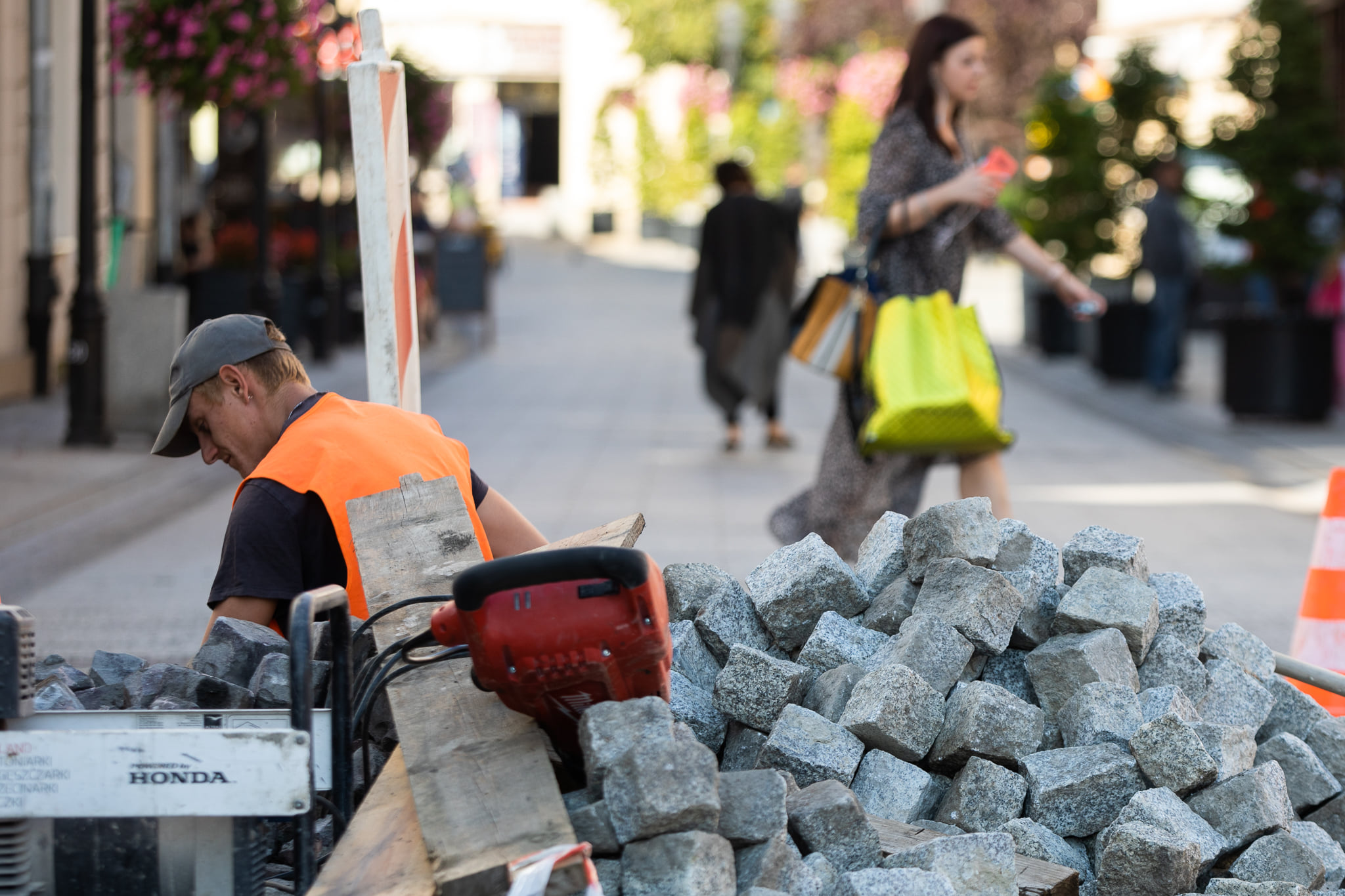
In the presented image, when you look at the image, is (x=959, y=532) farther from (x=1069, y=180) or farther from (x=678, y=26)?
(x=678, y=26)

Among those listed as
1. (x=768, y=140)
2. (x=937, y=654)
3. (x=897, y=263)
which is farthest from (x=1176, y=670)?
(x=768, y=140)

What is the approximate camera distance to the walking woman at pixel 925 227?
537 centimetres

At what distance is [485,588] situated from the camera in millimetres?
2572

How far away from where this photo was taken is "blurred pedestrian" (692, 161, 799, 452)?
11.2m

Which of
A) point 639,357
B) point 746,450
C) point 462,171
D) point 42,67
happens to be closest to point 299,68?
point 42,67

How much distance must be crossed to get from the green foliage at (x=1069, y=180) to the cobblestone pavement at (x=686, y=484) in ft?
4.76

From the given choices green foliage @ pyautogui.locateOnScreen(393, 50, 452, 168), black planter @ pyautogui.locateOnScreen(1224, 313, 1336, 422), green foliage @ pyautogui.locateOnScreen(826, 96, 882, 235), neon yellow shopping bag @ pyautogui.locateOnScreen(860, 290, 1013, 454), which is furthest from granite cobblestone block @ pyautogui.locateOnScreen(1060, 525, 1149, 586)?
green foliage @ pyautogui.locateOnScreen(826, 96, 882, 235)

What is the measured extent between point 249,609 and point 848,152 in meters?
29.3

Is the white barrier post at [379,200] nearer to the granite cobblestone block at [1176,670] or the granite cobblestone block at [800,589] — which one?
the granite cobblestone block at [800,589]

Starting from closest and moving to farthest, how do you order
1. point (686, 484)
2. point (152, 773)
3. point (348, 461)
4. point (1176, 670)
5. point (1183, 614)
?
point (152, 773), point (348, 461), point (1176, 670), point (1183, 614), point (686, 484)

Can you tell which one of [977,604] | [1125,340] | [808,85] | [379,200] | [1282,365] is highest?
[808,85]

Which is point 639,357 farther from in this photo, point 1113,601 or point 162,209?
point 1113,601

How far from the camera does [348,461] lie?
10.9 feet

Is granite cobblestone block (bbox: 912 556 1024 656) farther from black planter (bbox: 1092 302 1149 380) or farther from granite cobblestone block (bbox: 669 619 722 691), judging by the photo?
black planter (bbox: 1092 302 1149 380)
